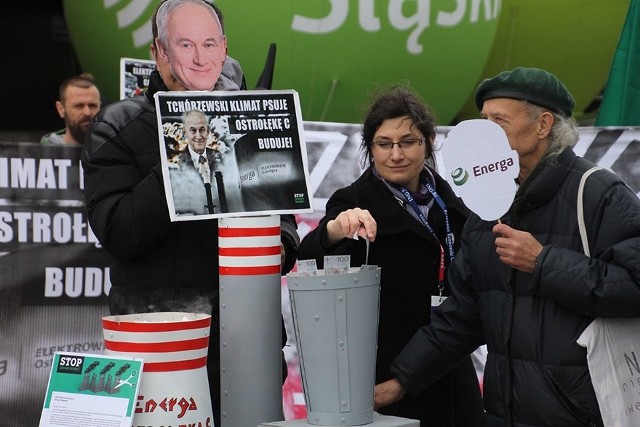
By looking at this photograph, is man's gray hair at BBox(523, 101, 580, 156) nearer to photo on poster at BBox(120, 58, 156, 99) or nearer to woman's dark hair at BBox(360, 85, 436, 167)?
woman's dark hair at BBox(360, 85, 436, 167)

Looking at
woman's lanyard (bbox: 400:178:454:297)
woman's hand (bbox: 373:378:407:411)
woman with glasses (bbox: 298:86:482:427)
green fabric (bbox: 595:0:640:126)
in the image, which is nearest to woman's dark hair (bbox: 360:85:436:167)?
woman with glasses (bbox: 298:86:482:427)

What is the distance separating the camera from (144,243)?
321 cm

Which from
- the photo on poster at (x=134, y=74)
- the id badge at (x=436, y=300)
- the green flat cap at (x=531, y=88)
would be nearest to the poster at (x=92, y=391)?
the id badge at (x=436, y=300)

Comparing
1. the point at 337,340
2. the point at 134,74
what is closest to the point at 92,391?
the point at 337,340

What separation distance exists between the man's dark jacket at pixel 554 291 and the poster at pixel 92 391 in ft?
3.41

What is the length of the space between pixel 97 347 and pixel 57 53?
7.69 m

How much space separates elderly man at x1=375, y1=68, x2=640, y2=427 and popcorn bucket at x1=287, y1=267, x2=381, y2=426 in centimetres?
42

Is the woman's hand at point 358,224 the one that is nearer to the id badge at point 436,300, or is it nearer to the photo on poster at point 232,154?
the photo on poster at point 232,154

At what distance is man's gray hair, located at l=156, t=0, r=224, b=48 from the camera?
3273mm

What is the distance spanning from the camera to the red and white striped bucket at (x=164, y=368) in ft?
9.31

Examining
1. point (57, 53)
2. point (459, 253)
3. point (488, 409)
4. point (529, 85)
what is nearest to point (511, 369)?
point (488, 409)

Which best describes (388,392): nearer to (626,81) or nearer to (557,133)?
(557,133)

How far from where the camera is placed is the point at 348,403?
299 cm

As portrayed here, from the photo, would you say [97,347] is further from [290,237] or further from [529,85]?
[529,85]
